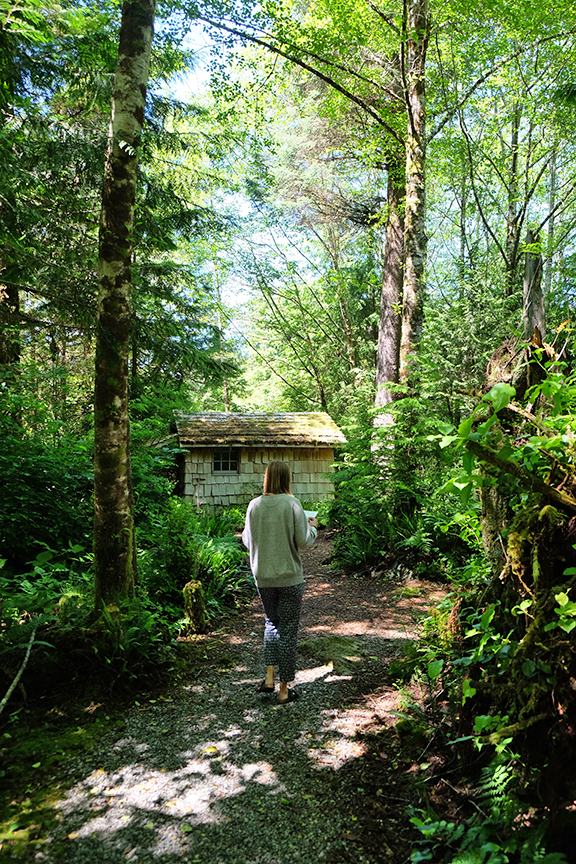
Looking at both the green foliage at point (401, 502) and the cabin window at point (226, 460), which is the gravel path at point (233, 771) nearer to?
the green foliage at point (401, 502)

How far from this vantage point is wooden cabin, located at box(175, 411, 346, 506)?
15.6 meters

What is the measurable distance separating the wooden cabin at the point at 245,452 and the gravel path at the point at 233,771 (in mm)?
10677

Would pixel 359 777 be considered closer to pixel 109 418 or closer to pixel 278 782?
pixel 278 782

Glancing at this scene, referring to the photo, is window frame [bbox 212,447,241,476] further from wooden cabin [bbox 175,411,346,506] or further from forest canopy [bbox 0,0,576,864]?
forest canopy [bbox 0,0,576,864]

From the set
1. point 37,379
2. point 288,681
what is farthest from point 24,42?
point 288,681

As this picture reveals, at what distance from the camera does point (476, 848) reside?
206 centimetres

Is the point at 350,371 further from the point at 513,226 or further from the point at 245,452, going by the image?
the point at 513,226

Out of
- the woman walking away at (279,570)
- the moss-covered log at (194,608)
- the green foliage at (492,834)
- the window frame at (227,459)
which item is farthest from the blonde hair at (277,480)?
the window frame at (227,459)

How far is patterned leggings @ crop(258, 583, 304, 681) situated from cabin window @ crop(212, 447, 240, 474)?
1183 cm

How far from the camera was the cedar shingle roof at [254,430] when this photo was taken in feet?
50.6

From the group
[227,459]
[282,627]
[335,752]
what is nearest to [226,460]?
[227,459]

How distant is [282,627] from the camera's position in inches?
168

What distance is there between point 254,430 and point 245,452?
31.4 inches

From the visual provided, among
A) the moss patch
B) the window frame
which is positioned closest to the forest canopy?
the moss patch
